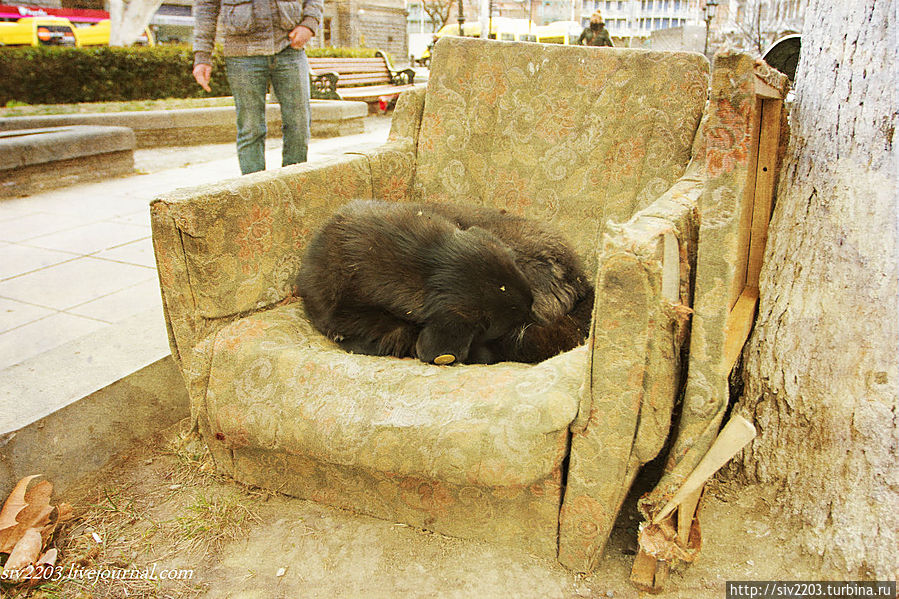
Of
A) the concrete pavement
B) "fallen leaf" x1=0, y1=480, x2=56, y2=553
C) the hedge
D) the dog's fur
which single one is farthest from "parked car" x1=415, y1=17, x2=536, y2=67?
"fallen leaf" x1=0, y1=480, x2=56, y2=553

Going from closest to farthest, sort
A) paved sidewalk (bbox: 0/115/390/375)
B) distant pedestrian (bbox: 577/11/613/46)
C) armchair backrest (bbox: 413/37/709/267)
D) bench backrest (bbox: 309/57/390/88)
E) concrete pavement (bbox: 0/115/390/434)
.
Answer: concrete pavement (bbox: 0/115/390/434), armchair backrest (bbox: 413/37/709/267), paved sidewalk (bbox: 0/115/390/375), bench backrest (bbox: 309/57/390/88), distant pedestrian (bbox: 577/11/613/46)

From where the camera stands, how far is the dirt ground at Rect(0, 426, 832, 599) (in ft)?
5.60

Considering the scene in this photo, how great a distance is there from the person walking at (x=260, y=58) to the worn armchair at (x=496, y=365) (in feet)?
4.42

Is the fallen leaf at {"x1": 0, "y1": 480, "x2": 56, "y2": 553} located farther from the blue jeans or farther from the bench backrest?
the bench backrest

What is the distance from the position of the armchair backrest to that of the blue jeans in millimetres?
1452

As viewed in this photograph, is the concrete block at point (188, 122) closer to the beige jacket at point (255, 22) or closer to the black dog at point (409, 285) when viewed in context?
the beige jacket at point (255, 22)

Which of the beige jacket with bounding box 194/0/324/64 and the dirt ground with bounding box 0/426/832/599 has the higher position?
the beige jacket with bounding box 194/0/324/64

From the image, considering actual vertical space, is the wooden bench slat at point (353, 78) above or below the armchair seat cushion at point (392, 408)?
above

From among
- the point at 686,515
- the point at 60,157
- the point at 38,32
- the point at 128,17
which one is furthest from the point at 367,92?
the point at 38,32

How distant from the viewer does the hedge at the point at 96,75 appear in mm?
9828

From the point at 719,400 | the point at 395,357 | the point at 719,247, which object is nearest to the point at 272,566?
the point at 395,357

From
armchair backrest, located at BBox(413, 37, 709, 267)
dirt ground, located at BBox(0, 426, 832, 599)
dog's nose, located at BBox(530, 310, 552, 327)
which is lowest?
dirt ground, located at BBox(0, 426, 832, 599)

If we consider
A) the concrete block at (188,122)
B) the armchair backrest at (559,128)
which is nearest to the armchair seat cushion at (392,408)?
the armchair backrest at (559,128)

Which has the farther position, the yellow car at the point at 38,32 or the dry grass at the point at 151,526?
the yellow car at the point at 38,32
